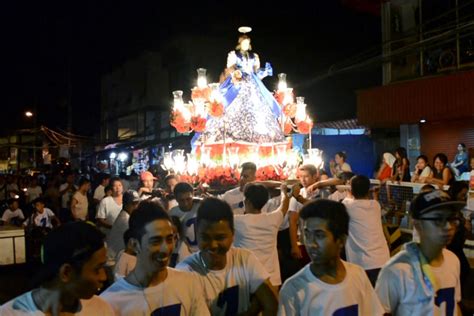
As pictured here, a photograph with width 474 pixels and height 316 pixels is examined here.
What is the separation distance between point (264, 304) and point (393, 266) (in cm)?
84

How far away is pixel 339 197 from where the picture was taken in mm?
7715

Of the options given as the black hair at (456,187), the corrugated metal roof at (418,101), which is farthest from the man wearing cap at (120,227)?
the corrugated metal roof at (418,101)

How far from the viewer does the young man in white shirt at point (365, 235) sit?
17.7 feet

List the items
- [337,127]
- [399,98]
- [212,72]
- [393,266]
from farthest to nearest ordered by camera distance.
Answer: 1. [212,72]
2. [337,127]
3. [399,98]
4. [393,266]

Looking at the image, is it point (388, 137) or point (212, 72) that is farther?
point (212, 72)

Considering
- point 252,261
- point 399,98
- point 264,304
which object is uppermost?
point 399,98

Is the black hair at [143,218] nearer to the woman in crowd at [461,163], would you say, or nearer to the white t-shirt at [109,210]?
the white t-shirt at [109,210]

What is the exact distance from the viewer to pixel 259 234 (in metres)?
4.50

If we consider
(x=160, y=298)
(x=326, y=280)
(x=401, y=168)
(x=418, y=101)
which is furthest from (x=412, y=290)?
(x=418, y=101)

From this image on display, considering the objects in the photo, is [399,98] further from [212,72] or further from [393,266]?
[212,72]

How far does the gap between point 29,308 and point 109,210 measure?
5.65m

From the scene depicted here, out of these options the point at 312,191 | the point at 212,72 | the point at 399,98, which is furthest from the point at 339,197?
the point at 212,72

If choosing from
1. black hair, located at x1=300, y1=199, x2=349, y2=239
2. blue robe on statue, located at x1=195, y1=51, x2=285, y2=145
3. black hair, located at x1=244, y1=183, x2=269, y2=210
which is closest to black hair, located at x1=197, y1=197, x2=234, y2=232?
black hair, located at x1=300, y1=199, x2=349, y2=239

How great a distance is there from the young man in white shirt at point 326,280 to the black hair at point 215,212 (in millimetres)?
528
